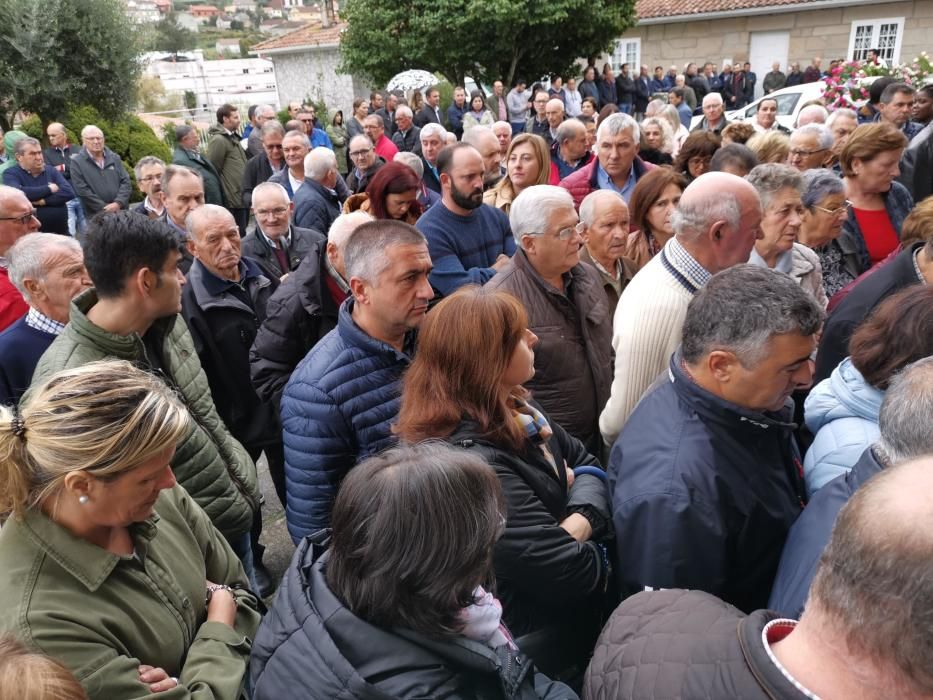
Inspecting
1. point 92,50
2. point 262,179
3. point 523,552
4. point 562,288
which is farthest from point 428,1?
point 523,552

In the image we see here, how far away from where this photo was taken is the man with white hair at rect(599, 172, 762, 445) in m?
2.79

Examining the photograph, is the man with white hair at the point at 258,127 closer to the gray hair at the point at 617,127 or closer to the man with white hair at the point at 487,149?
the man with white hair at the point at 487,149

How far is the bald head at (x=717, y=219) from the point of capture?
114 inches

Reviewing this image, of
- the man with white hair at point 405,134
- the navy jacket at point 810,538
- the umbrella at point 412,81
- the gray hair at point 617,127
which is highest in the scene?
the umbrella at point 412,81

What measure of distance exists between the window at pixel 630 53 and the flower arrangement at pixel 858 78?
20999 mm

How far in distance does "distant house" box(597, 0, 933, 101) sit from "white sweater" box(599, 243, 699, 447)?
2568 centimetres

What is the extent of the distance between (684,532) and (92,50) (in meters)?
16.0

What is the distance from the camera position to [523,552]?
1937 millimetres

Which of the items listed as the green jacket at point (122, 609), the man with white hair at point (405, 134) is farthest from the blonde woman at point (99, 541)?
the man with white hair at point (405, 134)

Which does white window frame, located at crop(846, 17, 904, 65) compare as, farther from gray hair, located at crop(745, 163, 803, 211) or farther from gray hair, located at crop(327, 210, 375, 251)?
gray hair, located at crop(327, 210, 375, 251)

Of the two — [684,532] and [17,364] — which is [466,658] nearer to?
[684,532]

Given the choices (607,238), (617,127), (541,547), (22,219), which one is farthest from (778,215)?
(22,219)

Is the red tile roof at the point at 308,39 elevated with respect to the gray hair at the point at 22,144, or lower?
elevated

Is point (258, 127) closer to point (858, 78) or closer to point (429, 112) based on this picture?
point (429, 112)
